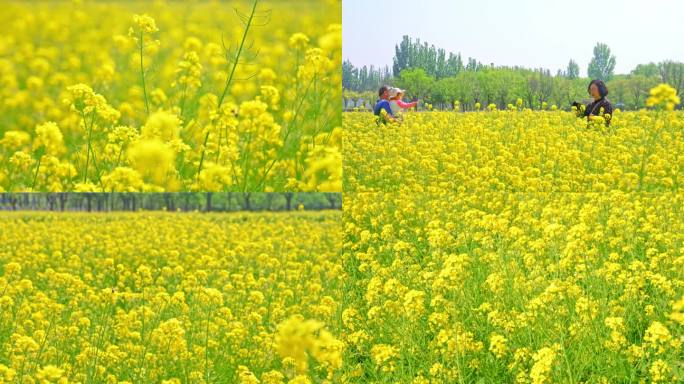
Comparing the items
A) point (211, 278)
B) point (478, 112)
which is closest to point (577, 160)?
point (478, 112)

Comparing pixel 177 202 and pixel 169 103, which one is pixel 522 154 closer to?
pixel 177 202

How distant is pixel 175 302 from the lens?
512 centimetres

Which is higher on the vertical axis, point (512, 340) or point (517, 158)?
point (517, 158)

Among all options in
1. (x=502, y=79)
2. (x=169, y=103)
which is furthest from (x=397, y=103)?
(x=169, y=103)

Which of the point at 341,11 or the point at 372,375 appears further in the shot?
the point at 341,11

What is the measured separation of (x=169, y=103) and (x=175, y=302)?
138cm

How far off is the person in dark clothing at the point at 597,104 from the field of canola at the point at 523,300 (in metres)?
1.19

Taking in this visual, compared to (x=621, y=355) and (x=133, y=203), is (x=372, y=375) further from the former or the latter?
(x=133, y=203)

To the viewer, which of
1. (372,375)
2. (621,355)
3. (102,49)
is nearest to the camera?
(621,355)

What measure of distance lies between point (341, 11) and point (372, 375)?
3.51 meters

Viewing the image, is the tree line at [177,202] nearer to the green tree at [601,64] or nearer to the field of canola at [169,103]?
the field of canola at [169,103]

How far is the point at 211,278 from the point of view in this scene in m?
6.32

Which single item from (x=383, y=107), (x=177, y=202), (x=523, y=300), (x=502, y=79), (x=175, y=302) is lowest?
(x=175, y=302)

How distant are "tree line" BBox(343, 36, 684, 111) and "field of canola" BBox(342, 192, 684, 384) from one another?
53.0 inches
